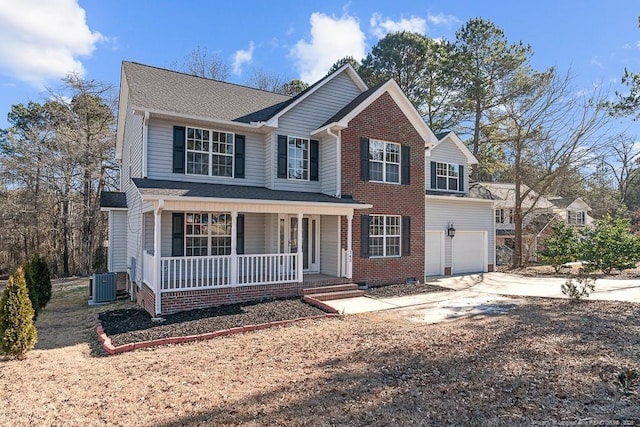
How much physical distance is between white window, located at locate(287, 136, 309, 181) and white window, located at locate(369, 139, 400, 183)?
2.38 m

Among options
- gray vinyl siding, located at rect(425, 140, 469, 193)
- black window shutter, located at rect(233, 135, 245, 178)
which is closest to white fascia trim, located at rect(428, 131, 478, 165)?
gray vinyl siding, located at rect(425, 140, 469, 193)

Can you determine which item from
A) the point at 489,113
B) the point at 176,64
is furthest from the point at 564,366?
the point at 176,64

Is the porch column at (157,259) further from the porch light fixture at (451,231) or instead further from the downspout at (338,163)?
the porch light fixture at (451,231)

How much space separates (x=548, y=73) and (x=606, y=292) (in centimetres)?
1331

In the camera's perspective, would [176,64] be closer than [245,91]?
No

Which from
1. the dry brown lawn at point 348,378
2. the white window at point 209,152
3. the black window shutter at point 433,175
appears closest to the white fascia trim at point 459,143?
the black window shutter at point 433,175

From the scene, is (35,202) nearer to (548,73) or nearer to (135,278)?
(135,278)

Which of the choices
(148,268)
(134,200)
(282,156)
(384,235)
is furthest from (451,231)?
(134,200)

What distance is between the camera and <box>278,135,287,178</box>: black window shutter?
1282cm

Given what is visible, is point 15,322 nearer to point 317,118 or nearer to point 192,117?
point 192,117

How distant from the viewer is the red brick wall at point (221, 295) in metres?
9.30

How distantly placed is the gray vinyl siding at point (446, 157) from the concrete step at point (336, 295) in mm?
7971

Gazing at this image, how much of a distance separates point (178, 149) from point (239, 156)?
201cm

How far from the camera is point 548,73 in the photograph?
20.0 metres
